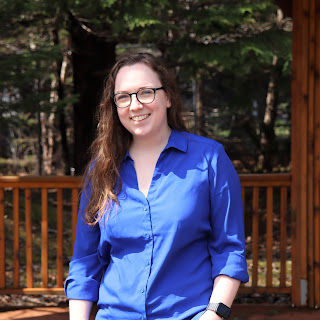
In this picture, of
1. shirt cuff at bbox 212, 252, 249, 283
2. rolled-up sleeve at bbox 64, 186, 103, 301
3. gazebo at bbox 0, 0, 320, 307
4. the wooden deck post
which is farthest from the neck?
the wooden deck post

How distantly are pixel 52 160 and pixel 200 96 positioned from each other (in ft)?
16.9

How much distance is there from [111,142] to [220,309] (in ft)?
2.18

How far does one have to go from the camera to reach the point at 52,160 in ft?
57.6

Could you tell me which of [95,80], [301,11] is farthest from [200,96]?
[301,11]

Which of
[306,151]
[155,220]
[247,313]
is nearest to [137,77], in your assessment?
[155,220]

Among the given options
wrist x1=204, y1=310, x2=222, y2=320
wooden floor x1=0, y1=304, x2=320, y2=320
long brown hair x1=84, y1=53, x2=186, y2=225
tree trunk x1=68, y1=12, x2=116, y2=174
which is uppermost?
tree trunk x1=68, y1=12, x2=116, y2=174

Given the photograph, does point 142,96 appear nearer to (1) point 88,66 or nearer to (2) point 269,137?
(1) point 88,66

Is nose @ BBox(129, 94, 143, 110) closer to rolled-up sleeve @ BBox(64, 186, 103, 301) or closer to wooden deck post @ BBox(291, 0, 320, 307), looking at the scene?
rolled-up sleeve @ BBox(64, 186, 103, 301)

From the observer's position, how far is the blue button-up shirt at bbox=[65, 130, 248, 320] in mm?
1744

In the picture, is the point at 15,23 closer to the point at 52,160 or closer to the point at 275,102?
the point at 275,102

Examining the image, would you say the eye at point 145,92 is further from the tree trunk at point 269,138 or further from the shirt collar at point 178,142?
the tree trunk at point 269,138

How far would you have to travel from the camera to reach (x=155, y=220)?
176 centimetres

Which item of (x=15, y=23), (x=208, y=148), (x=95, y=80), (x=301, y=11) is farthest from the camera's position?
(x=95, y=80)

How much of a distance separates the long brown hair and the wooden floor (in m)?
3.17
